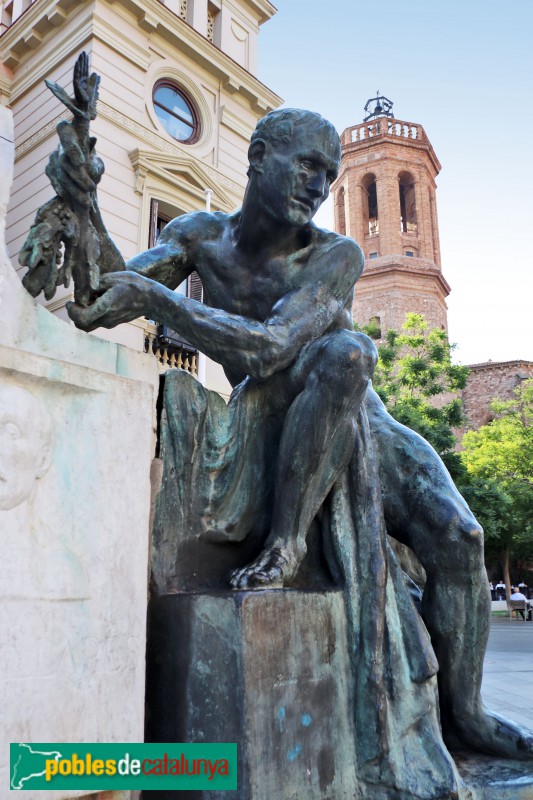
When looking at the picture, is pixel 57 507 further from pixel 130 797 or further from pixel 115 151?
pixel 115 151

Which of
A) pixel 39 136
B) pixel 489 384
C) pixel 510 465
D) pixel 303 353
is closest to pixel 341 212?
pixel 489 384

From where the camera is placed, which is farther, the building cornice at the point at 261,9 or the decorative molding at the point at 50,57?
the building cornice at the point at 261,9

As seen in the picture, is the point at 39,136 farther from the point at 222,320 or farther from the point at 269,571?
the point at 269,571

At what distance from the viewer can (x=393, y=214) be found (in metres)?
42.7

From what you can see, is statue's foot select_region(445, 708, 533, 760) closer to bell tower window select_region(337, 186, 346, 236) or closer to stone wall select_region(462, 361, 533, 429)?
stone wall select_region(462, 361, 533, 429)

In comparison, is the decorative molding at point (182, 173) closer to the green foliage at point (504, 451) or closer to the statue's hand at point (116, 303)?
the statue's hand at point (116, 303)

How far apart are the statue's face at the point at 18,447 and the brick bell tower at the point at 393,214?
38.1 meters

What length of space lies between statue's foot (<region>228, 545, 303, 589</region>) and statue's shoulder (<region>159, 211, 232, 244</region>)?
39.5 inches

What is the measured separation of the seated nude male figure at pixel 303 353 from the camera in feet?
6.17

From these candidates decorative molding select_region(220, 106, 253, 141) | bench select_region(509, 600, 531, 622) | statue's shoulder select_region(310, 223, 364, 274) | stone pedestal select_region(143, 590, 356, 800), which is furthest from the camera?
bench select_region(509, 600, 531, 622)

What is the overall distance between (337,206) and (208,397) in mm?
45902

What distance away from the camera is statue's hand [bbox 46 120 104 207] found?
166cm

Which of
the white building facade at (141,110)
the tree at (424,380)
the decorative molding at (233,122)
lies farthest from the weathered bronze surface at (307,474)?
the tree at (424,380)

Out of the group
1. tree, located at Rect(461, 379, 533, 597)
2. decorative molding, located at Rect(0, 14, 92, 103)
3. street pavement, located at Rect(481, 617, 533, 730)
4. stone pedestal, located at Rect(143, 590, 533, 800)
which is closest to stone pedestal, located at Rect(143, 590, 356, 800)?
stone pedestal, located at Rect(143, 590, 533, 800)
